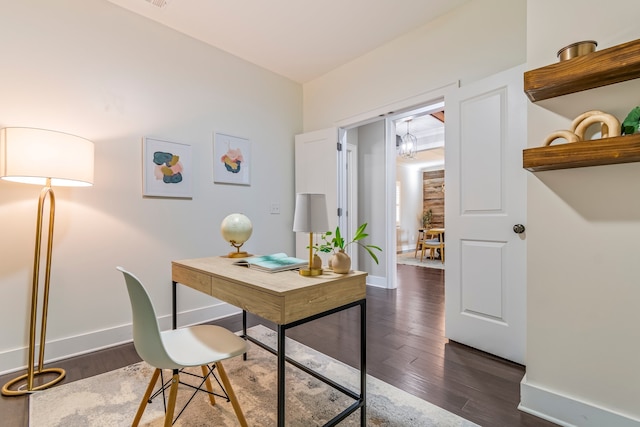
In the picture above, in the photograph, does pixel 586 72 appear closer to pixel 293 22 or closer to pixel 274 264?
pixel 274 264

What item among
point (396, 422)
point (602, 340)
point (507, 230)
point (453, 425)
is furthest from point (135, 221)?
point (602, 340)

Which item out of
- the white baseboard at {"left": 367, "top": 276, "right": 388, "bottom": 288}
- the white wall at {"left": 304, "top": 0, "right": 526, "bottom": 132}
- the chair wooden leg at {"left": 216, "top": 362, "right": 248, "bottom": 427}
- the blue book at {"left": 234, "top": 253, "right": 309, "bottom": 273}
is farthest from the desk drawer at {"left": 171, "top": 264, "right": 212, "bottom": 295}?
the white baseboard at {"left": 367, "top": 276, "right": 388, "bottom": 288}

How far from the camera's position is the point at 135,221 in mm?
2547

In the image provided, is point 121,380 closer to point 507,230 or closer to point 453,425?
point 453,425

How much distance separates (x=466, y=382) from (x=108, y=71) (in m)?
3.53

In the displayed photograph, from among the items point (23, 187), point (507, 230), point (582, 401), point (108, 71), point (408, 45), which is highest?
point (408, 45)

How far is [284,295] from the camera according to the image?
45.7 inches

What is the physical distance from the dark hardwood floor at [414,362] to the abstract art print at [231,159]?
148 cm

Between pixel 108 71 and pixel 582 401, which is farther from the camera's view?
pixel 108 71

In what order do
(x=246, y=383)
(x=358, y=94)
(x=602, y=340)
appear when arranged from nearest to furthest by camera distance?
(x=602, y=340) < (x=246, y=383) < (x=358, y=94)

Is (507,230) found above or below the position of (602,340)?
above

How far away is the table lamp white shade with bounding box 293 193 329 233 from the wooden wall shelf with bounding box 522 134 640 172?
1.04 meters

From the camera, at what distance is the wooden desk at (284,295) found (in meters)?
1.17

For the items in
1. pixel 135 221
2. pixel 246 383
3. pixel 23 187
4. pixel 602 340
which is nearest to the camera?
pixel 602 340
